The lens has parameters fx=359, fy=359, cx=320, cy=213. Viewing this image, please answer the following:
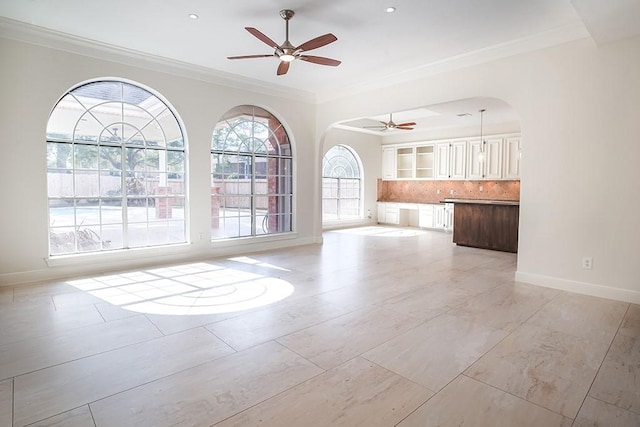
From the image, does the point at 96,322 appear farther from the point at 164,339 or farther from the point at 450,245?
the point at 450,245

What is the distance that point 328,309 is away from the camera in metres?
3.50

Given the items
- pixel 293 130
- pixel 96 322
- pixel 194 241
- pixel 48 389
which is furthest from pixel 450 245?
pixel 48 389

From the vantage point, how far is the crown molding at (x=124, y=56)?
Answer: 4160mm

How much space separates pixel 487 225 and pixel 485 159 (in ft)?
8.66

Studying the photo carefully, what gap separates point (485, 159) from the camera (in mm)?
8891

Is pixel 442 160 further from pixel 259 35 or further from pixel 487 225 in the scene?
pixel 259 35

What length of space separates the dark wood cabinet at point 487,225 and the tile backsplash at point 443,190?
92.4 inches

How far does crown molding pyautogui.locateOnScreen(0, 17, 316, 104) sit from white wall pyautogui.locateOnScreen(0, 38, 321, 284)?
64 mm

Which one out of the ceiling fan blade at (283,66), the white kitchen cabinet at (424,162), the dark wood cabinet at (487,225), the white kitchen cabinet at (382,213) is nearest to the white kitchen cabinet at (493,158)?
the white kitchen cabinet at (424,162)

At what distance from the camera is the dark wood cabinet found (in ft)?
21.6

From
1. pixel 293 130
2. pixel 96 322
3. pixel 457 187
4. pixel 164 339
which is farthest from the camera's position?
pixel 457 187

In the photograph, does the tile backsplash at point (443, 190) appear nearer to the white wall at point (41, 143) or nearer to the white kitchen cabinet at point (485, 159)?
the white kitchen cabinet at point (485, 159)

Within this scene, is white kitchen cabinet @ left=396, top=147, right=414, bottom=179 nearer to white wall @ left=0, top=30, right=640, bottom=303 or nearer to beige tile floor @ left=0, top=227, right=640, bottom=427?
white wall @ left=0, top=30, right=640, bottom=303

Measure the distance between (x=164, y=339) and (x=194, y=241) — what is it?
3119 millimetres
